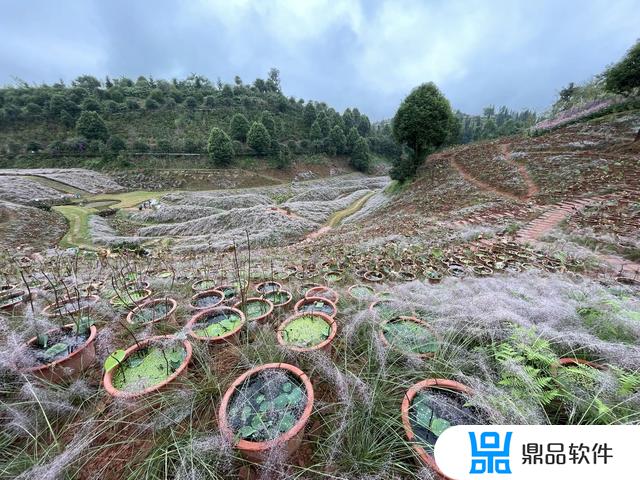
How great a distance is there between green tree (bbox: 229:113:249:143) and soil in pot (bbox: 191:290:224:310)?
4564 centimetres

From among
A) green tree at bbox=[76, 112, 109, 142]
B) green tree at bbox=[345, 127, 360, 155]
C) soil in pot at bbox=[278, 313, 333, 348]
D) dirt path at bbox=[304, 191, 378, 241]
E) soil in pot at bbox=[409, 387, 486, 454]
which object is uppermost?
green tree at bbox=[76, 112, 109, 142]

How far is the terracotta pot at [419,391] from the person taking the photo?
1.46m

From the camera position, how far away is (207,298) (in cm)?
376

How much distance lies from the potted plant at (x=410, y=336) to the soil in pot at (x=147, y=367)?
2.03 metres

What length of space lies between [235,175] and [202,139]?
13746mm

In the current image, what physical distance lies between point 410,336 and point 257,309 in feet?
6.51

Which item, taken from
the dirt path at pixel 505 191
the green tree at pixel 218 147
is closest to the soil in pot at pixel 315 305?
the dirt path at pixel 505 191

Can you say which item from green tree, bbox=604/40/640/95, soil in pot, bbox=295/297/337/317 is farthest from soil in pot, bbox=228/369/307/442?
green tree, bbox=604/40/640/95

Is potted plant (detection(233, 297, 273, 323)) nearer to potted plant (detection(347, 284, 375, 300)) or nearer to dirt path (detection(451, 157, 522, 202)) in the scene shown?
potted plant (detection(347, 284, 375, 300))

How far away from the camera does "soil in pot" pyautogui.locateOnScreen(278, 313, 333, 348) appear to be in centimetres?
248

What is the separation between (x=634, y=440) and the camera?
1.49 m

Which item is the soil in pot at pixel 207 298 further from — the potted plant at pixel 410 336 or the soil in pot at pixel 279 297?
the potted plant at pixel 410 336

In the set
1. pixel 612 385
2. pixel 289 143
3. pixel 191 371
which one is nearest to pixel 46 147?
pixel 289 143

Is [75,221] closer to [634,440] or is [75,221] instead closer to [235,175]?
[235,175]
